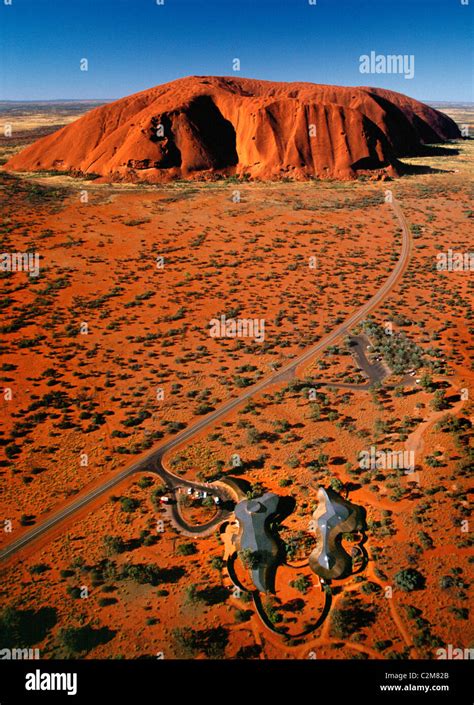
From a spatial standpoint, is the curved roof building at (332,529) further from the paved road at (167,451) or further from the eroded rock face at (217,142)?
the eroded rock face at (217,142)

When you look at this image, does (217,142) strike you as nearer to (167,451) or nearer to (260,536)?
(167,451)

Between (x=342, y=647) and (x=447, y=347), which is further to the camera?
(x=447, y=347)

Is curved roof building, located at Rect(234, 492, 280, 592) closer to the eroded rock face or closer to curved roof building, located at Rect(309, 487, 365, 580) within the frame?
curved roof building, located at Rect(309, 487, 365, 580)

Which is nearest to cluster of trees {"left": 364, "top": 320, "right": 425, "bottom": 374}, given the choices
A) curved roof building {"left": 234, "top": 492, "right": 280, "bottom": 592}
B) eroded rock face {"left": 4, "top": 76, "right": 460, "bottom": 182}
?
curved roof building {"left": 234, "top": 492, "right": 280, "bottom": 592}

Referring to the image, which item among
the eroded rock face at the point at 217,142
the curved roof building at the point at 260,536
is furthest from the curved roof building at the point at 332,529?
the eroded rock face at the point at 217,142

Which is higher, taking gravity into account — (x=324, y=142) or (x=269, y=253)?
(x=324, y=142)

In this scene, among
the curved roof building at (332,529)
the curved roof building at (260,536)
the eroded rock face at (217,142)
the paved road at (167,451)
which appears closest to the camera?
the curved roof building at (260,536)

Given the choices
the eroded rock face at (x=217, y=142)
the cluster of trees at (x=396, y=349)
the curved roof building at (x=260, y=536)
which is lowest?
the curved roof building at (x=260, y=536)
